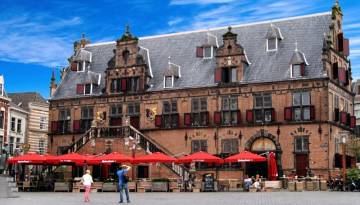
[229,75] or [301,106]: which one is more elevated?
[229,75]

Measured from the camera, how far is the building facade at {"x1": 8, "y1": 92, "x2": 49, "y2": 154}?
65.4 metres

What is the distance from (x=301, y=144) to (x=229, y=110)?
6311 mm

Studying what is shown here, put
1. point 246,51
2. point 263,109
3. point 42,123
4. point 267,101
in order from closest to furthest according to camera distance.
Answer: point 263,109
point 267,101
point 246,51
point 42,123

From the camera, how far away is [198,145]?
46.3 metres

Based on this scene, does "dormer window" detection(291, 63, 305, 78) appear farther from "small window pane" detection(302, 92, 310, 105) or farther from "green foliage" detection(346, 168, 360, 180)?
"green foliage" detection(346, 168, 360, 180)

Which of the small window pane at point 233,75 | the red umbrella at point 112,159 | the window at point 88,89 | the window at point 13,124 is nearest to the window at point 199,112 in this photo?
the small window pane at point 233,75

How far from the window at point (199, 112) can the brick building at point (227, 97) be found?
0.26 ft

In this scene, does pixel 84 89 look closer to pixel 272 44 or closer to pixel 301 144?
pixel 272 44

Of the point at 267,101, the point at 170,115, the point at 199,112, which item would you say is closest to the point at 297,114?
the point at 267,101

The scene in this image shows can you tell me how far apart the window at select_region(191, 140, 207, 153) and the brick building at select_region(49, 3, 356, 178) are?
0.08 meters

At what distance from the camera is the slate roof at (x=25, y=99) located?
6600 cm

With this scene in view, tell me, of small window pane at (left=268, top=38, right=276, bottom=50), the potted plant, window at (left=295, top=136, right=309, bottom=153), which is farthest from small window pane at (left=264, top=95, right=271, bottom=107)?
the potted plant

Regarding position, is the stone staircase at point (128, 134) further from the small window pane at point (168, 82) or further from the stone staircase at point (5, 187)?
the stone staircase at point (5, 187)

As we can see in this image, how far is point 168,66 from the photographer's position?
161 ft
